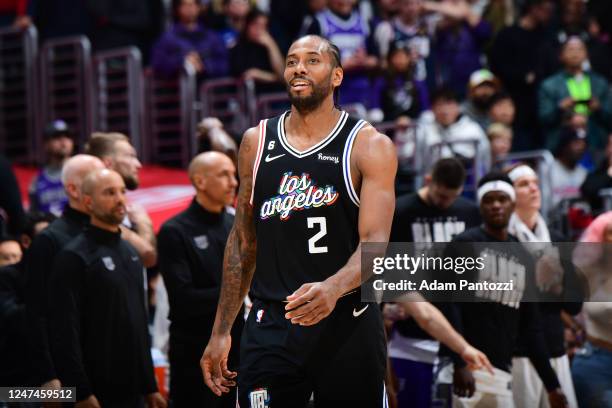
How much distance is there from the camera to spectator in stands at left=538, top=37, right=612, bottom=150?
1341cm

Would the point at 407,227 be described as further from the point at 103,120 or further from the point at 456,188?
the point at 103,120

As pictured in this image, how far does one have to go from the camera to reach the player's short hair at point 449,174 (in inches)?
347

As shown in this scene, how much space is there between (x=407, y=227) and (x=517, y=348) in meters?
1.22

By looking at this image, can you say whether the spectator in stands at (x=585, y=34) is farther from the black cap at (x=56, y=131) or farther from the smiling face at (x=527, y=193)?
the black cap at (x=56, y=131)

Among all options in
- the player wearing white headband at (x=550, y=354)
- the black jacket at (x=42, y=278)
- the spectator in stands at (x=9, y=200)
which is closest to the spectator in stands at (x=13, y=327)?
the black jacket at (x=42, y=278)

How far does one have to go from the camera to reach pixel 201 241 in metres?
7.91

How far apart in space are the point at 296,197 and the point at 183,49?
793 cm

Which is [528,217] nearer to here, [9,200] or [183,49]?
[9,200]

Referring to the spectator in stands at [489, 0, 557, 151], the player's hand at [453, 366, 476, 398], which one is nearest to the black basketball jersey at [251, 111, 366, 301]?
the player's hand at [453, 366, 476, 398]

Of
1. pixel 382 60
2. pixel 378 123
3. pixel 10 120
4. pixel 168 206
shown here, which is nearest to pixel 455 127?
pixel 378 123

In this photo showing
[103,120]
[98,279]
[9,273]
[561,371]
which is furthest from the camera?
[103,120]

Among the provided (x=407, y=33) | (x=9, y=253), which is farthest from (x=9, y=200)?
(x=407, y=33)

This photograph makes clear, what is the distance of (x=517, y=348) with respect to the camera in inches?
334

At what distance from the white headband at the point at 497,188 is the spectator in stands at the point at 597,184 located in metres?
2.89
